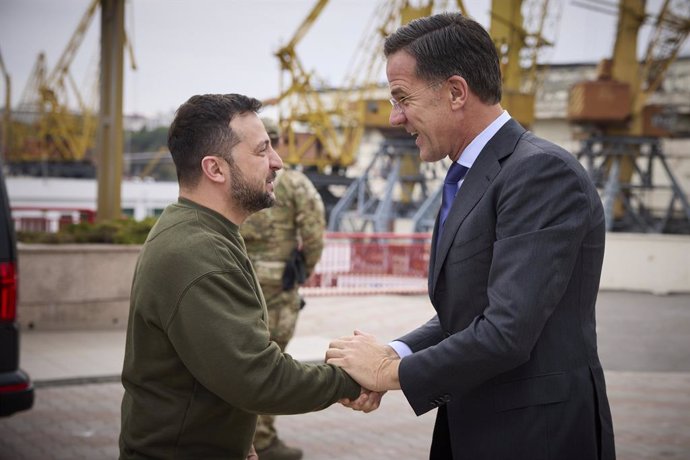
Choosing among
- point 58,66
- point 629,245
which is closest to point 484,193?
point 629,245

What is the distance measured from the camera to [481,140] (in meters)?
2.61

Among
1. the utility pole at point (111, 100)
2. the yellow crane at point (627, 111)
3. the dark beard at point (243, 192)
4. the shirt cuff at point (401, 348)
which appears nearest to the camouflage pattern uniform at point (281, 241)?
the shirt cuff at point (401, 348)

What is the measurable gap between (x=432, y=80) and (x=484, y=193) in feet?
1.21

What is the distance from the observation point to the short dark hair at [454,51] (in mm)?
2500

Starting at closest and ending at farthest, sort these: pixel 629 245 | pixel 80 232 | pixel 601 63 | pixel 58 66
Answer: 1. pixel 80 232
2. pixel 629 245
3. pixel 601 63
4. pixel 58 66

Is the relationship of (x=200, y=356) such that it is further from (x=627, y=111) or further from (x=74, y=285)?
(x=627, y=111)

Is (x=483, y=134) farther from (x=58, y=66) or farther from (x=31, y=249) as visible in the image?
(x=58, y=66)

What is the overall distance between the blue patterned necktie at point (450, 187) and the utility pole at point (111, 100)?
11217 millimetres

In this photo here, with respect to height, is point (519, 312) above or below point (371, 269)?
above

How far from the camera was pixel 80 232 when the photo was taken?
37.2 ft

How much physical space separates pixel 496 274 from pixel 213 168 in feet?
2.90

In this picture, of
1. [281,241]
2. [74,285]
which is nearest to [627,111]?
[74,285]

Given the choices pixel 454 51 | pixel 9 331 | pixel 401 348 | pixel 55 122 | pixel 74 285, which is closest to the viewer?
pixel 454 51

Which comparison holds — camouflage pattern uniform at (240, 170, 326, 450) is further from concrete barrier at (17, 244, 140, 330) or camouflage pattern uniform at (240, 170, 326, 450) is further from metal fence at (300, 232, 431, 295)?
metal fence at (300, 232, 431, 295)
